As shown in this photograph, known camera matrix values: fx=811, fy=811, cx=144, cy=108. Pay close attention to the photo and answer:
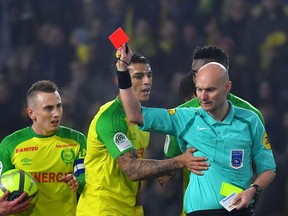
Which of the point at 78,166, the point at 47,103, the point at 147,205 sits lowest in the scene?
the point at 147,205

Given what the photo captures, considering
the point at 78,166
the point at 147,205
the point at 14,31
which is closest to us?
the point at 78,166

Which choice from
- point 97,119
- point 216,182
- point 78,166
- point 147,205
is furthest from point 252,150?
point 147,205

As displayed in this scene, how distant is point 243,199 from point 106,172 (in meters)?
1.22

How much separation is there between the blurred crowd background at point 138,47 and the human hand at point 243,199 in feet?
13.6

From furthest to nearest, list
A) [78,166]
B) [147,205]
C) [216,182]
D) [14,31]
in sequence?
[14,31]
[147,205]
[78,166]
[216,182]

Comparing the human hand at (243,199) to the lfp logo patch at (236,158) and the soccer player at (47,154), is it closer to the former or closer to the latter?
the lfp logo patch at (236,158)

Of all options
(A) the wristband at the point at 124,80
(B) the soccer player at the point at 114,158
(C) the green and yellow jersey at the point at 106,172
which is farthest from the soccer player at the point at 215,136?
(C) the green and yellow jersey at the point at 106,172

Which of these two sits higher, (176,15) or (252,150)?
(176,15)

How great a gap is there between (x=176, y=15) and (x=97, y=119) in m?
4.02

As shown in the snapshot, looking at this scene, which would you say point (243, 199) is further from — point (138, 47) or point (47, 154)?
point (138, 47)

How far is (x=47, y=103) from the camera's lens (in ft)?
18.7

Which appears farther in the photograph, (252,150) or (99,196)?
(99,196)

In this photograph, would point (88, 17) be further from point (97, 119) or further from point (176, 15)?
point (97, 119)

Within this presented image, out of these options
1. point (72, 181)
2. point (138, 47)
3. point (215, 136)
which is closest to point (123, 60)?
point (215, 136)
